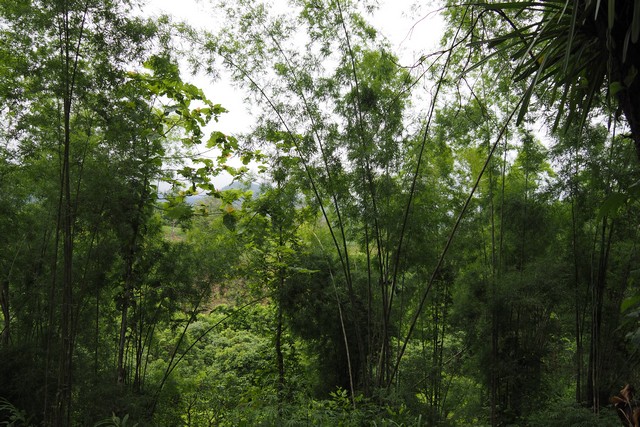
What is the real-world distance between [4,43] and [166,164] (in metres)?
1.58

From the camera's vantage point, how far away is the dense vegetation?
307 cm

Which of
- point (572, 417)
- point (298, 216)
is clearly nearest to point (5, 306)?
point (298, 216)

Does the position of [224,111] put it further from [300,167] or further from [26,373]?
[26,373]

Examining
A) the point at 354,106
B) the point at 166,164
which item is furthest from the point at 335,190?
the point at 166,164

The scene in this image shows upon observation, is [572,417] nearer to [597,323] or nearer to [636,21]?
[597,323]

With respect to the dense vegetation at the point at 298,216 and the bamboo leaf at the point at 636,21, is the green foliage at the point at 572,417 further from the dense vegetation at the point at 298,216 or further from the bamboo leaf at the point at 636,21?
the bamboo leaf at the point at 636,21

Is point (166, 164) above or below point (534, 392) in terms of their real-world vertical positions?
above

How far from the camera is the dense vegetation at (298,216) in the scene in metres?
3.07

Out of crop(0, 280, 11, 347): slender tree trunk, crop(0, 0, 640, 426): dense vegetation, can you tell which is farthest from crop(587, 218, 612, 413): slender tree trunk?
crop(0, 280, 11, 347): slender tree trunk

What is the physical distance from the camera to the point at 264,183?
4820mm

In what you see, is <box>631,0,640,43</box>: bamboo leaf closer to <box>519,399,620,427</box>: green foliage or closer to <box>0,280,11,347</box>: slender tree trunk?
<box>519,399,620,427</box>: green foliage

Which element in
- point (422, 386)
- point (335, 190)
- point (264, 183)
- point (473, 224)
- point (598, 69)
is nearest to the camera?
point (598, 69)

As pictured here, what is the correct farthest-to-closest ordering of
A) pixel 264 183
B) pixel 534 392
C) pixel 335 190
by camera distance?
1. pixel 534 392
2. pixel 264 183
3. pixel 335 190

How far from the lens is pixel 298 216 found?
5.20 meters
